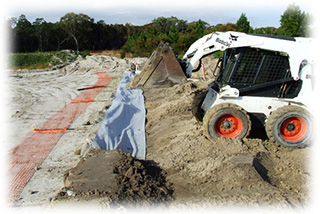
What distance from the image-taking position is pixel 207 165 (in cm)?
487

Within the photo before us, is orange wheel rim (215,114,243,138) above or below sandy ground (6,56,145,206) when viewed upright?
above

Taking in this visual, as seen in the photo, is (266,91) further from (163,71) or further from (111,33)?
(111,33)

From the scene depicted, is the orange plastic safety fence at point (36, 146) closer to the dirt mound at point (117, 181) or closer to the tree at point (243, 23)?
the dirt mound at point (117, 181)

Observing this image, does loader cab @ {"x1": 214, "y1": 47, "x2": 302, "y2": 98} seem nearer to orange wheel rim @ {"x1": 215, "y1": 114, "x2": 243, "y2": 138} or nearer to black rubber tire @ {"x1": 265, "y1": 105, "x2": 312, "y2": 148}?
black rubber tire @ {"x1": 265, "y1": 105, "x2": 312, "y2": 148}

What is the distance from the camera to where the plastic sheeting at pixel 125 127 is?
6284 mm

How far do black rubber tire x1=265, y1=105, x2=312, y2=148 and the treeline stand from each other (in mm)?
19262

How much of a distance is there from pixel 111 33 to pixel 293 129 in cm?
3971

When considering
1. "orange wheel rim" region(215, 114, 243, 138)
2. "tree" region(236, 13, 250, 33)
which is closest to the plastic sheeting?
"orange wheel rim" region(215, 114, 243, 138)

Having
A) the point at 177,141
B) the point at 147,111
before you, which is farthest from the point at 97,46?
the point at 177,141

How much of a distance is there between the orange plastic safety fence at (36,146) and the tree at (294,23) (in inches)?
758

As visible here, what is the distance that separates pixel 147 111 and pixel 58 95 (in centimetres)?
506

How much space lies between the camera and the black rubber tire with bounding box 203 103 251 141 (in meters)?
5.77

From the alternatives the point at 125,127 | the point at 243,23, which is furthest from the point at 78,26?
the point at 125,127

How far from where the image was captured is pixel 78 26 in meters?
35.5
